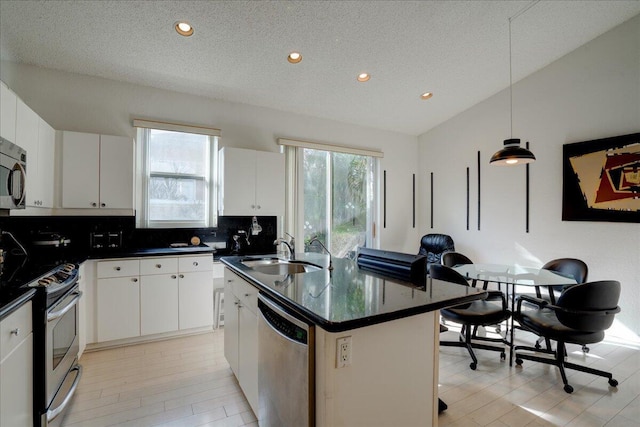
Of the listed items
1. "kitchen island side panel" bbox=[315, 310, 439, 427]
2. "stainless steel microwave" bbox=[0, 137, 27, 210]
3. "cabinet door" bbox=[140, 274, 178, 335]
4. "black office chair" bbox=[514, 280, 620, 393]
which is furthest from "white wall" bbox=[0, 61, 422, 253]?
"kitchen island side panel" bbox=[315, 310, 439, 427]

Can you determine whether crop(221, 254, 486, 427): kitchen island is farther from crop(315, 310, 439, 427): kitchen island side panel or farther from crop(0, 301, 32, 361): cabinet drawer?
crop(0, 301, 32, 361): cabinet drawer

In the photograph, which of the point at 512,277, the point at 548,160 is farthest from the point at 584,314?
the point at 548,160

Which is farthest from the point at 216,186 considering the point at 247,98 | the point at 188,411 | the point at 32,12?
the point at 188,411

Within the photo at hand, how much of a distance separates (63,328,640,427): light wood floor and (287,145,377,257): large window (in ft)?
7.34

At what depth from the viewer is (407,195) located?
563 centimetres

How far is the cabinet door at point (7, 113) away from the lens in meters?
2.06

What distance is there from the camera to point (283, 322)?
1438mm

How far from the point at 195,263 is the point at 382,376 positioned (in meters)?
2.60

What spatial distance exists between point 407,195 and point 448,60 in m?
2.49

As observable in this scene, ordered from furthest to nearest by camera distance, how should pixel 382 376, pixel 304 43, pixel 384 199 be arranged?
pixel 384 199 → pixel 304 43 → pixel 382 376

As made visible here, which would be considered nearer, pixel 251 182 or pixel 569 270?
pixel 569 270

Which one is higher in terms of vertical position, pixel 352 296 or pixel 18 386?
pixel 352 296

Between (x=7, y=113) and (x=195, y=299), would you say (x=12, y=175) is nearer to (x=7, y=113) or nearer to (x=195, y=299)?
(x=7, y=113)

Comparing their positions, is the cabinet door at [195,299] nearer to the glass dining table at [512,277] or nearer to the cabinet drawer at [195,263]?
the cabinet drawer at [195,263]
